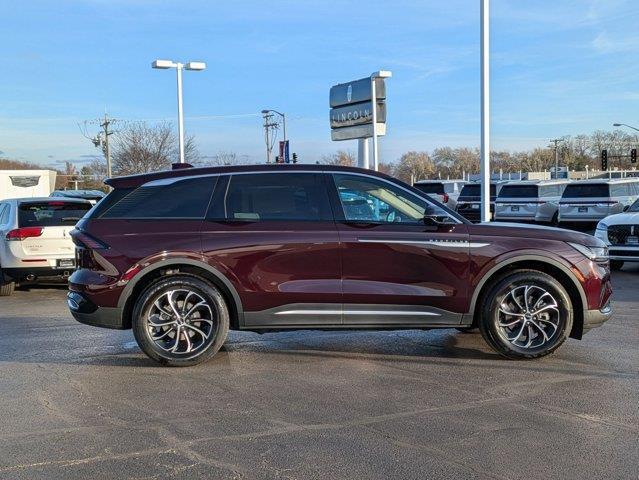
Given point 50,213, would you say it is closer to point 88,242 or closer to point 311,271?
point 88,242

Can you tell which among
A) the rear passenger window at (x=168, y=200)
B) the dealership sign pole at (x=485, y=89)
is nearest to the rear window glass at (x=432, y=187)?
the dealership sign pole at (x=485, y=89)

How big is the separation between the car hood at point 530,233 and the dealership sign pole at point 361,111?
12857mm

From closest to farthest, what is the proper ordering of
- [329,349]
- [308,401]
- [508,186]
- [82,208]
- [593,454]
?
[593,454]
[308,401]
[329,349]
[82,208]
[508,186]

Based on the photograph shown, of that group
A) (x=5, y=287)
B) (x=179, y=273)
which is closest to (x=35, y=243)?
(x=5, y=287)

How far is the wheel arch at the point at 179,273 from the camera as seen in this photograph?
584 cm

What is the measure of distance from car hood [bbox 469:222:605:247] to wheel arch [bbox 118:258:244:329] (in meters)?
2.31

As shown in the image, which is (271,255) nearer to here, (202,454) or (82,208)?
(202,454)

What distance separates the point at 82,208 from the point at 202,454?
802cm

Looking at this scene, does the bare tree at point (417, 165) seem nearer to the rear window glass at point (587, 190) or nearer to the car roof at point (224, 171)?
the rear window glass at point (587, 190)

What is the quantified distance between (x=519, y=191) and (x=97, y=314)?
1969cm

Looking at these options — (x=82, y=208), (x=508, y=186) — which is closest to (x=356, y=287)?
(x=82, y=208)

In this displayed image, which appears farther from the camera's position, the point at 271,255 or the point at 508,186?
the point at 508,186

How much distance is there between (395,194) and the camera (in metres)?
6.13

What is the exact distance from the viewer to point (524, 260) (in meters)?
5.98
